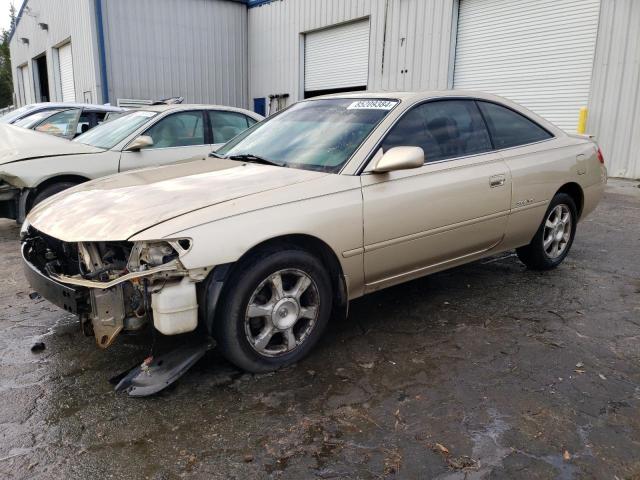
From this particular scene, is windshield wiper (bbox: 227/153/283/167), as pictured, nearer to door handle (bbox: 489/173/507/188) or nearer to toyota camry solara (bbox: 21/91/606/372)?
toyota camry solara (bbox: 21/91/606/372)

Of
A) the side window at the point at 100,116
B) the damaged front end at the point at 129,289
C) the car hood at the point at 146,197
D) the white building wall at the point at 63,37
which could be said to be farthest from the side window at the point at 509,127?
the white building wall at the point at 63,37

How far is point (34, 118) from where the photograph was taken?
9281 millimetres

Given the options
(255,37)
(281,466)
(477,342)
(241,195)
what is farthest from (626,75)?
(255,37)

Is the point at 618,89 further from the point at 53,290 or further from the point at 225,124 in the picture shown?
the point at 53,290

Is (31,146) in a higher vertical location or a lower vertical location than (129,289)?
higher

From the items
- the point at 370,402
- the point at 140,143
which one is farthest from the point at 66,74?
the point at 370,402

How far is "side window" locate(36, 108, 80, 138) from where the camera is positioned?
845cm

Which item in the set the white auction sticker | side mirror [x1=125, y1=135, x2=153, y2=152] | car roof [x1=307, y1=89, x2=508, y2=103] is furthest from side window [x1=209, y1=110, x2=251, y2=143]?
the white auction sticker

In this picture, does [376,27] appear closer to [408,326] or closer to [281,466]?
[408,326]

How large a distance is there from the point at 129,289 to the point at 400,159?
1.68 meters

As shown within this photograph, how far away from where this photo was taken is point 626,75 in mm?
9656

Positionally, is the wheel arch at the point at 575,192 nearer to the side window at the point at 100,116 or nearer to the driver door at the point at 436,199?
the driver door at the point at 436,199

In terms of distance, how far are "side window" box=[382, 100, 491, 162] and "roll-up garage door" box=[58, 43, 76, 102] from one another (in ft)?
61.4

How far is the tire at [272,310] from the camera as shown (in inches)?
107
